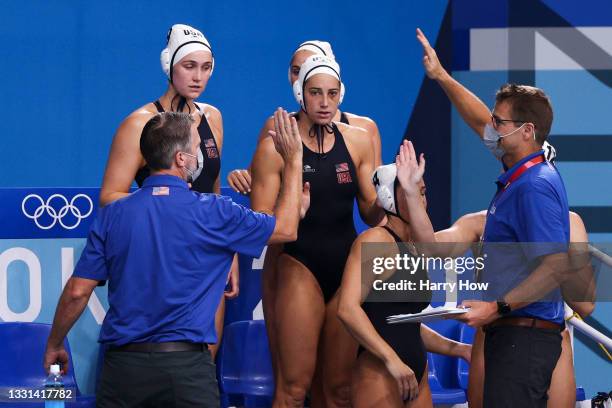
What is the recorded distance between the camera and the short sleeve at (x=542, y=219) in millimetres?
4043

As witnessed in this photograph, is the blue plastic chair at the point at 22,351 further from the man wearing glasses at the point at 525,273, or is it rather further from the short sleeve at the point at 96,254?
the man wearing glasses at the point at 525,273

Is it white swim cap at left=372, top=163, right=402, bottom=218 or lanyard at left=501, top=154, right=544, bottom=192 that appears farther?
white swim cap at left=372, top=163, right=402, bottom=218

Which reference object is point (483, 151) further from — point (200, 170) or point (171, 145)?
point (171, 145)

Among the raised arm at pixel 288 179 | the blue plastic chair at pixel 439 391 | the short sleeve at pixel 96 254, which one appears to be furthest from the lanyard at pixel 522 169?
the short sleeve at pixel 96 254

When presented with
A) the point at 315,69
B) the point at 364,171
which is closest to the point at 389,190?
the point at 364,171

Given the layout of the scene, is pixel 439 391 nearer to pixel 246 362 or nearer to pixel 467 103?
pixel 246 362

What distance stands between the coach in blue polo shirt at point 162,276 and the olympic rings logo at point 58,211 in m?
1.32

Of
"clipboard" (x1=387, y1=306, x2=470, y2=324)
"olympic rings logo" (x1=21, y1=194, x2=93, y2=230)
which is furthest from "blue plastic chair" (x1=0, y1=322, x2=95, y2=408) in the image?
"clipboard" (x1=387, y1=306, x2=470, y2=324)

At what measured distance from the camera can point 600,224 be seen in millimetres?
7430

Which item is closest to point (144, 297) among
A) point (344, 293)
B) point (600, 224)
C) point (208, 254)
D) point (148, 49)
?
point (208, 254)

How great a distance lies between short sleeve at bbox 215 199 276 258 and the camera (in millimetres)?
3918

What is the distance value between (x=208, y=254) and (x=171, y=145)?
1.30 feet

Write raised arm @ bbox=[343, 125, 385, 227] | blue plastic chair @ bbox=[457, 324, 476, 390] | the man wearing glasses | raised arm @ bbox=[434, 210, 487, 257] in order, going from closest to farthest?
the man wearing glasses
raised arm @ bbox=[434, 210, 487, 257]
raised arm @ bbox=[343, 125, 385, 227]
blue plastic chair @ bbox=[457, 324, 476, 390]

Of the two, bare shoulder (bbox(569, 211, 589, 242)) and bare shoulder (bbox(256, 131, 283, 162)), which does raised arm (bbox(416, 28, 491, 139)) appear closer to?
bare shoulder (bbox(569, 211, 589, 242))
